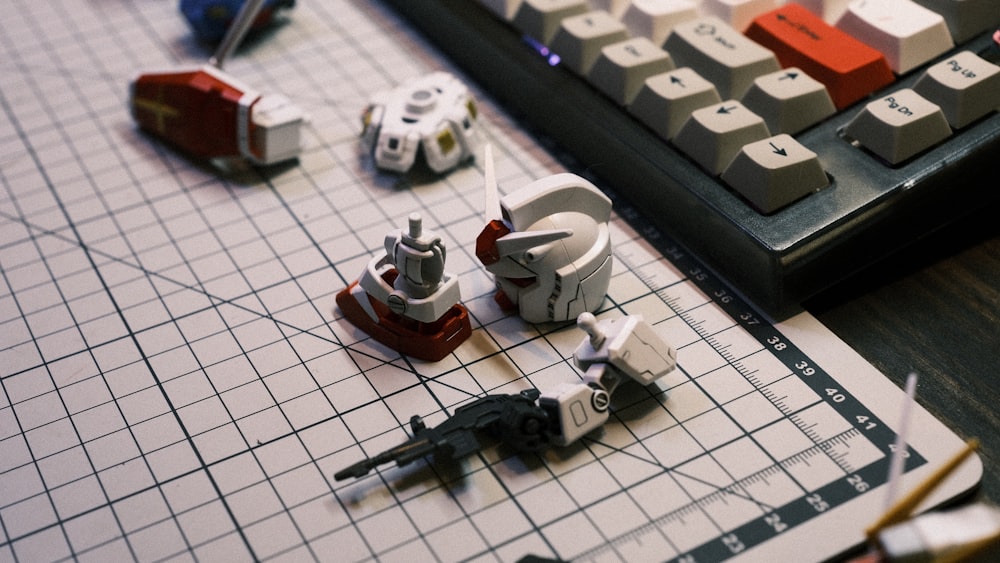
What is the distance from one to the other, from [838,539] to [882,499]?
0.07 metres

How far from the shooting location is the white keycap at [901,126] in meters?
1.24

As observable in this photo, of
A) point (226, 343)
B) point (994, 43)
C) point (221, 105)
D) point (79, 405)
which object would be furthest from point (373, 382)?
point (994, 43)

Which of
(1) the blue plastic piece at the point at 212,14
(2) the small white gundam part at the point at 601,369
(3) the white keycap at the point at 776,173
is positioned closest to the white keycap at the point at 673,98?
(3) the white keycap at the point at 776,173

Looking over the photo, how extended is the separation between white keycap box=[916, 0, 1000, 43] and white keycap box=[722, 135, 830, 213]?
31cm

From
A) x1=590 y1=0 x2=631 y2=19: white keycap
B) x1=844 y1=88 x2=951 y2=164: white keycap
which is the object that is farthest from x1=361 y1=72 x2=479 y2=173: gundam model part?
x1=844 y1=88 x2=951 y2=164: white keycap

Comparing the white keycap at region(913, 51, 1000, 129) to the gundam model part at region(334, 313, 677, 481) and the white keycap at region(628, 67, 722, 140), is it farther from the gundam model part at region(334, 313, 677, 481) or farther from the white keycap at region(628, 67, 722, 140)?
the gundam model part at region(334, 313, 677, 481)

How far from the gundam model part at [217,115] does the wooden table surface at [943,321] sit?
31.7 inches

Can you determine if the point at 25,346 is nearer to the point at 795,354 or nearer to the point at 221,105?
the point at 221,105

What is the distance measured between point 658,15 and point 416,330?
2.01 feet

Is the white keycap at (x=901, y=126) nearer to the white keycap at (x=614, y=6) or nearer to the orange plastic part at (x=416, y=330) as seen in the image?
the white keycap at (x=614, y=6)

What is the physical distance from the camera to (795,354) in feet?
3.95

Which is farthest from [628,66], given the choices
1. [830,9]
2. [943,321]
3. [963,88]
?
[943,321]

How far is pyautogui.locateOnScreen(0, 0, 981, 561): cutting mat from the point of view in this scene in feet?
3.38

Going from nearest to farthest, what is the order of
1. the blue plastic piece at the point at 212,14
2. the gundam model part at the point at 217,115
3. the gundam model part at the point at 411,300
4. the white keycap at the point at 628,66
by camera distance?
the gundam model part at the point at 411,300 < the white keycap at the point at 628,66 < the gundam model part at the point at 217,115 < the blue plastic piece at the point at 212,14
